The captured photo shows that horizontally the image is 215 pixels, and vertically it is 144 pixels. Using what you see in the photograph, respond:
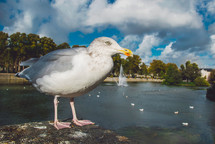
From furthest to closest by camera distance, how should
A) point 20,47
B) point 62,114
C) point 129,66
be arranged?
1. point 129,66
2. point 20,47
3. point 62,114

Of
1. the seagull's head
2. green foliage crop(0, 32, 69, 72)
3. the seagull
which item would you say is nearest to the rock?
the seagull

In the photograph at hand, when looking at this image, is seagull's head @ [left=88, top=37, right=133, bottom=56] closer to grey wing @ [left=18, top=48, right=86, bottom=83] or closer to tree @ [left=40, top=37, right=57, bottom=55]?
grey wing @ [left=18, top=48, right=86, bottom=83]

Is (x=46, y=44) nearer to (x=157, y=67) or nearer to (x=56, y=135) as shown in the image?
(x=56, y=135)

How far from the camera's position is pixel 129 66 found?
99.7 m

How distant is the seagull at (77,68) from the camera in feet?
8.75

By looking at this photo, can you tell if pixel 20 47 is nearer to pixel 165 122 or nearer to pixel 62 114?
pixel 62 114

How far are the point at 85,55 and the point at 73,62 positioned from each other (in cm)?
23

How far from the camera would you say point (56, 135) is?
2.87m

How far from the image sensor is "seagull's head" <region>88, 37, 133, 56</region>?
277 centimetres

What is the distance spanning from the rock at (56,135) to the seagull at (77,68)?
730 millimetres

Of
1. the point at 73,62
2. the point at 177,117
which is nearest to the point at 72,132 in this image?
the point at 73,62

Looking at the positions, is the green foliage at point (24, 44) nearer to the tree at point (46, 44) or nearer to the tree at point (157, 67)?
the tree at point (46, 44)

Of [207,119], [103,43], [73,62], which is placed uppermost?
[103,43]

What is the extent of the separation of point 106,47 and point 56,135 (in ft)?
5.74
